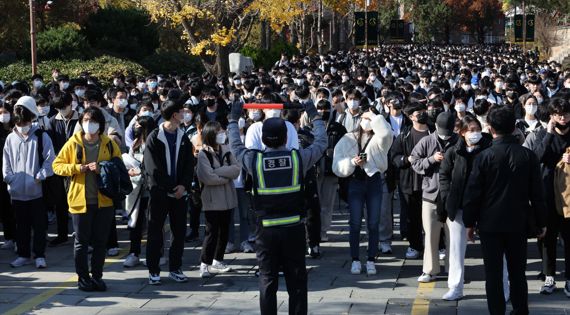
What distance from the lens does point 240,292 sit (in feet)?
28.1

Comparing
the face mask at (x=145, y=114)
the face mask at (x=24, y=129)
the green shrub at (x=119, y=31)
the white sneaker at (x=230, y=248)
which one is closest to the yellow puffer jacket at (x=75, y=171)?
the face mask at (x=24, y=129)

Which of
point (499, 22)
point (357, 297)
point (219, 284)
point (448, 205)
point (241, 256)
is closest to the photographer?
point (448, 205)

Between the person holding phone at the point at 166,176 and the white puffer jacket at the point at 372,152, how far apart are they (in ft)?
5.19

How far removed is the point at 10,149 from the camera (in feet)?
31.6

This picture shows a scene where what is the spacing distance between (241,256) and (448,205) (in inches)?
130

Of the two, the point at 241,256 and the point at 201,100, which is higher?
the point at 201,100

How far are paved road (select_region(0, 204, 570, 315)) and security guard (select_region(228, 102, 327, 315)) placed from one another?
1270 millimetres

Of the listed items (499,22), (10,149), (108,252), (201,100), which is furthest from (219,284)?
(499,22)

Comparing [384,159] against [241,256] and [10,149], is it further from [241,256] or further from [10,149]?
[10,149]

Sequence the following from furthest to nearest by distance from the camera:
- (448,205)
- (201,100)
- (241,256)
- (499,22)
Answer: (499,22) < (201,100) < (241,256) < (448,205)

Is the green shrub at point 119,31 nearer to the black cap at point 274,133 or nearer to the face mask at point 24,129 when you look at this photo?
the face mask at point 24,129

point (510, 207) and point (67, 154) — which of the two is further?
point (67, 154)

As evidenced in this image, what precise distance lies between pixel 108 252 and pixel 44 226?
0.90m

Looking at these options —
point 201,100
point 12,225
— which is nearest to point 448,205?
point 12,225
